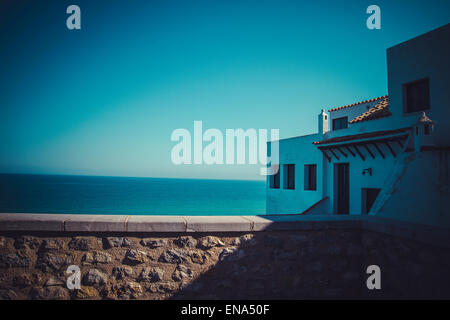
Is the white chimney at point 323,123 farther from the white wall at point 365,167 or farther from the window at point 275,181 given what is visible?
the window at point 275,181

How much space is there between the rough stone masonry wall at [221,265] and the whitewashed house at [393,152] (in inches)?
126

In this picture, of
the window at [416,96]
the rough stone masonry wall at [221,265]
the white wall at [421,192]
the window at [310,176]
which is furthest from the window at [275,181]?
the rough stone masonry wall at [221,265]

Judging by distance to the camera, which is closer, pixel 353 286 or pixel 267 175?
pixel 353 286

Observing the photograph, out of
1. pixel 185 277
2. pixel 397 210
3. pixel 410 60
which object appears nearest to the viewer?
pixel 185 277

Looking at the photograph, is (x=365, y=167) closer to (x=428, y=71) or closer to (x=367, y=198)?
(x=367, y=198)

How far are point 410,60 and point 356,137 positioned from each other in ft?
11.7

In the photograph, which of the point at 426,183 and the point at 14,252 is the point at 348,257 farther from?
the point at 426,183

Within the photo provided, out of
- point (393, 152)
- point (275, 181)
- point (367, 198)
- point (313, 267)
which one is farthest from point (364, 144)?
point (313, 267)

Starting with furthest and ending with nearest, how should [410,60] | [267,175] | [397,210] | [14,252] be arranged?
[267,175] → [410,60] → [397,210] → [14,252]

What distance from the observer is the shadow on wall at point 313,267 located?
3.23 metres

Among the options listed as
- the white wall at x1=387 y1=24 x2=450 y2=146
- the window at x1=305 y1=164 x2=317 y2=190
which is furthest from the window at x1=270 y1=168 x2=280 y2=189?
the white wall at x1=387 y1=24 x2=450 y2=146

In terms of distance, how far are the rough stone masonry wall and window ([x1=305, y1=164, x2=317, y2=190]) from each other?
14.0m

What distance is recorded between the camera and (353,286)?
3.55 m

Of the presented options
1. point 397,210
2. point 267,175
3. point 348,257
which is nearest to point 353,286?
point 348,257
